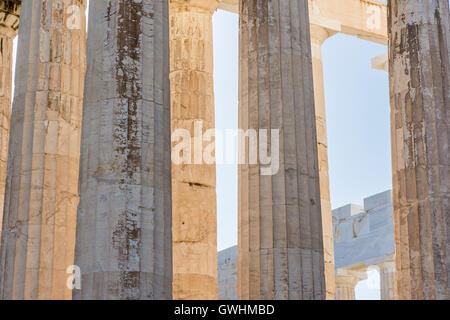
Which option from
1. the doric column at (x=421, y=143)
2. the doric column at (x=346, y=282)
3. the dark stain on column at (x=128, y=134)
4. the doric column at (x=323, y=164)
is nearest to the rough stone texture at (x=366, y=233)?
the doric column at (x=346, y=282)

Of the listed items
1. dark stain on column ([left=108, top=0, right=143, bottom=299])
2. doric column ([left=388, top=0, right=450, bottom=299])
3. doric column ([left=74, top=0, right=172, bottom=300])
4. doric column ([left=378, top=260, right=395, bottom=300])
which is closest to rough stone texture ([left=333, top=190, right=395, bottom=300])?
doric column ([left=378, top=260, right=395, bottom=300])

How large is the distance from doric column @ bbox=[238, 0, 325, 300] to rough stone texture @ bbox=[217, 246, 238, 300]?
40353mm

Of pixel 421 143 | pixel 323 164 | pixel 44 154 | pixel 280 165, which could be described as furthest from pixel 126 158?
pixel 323 164

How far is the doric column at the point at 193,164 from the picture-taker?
35594 mm

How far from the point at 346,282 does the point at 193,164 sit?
32224 millimetres

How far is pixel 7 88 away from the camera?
128ft

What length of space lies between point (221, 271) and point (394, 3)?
135ft

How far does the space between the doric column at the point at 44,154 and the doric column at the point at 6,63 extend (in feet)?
25.2

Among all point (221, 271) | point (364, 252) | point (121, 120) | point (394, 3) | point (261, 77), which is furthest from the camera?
point (221, 271)

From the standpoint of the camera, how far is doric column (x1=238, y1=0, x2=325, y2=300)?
2666 cm

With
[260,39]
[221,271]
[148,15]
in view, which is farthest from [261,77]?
[221,271]

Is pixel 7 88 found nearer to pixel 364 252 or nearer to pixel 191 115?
pixel 191 115

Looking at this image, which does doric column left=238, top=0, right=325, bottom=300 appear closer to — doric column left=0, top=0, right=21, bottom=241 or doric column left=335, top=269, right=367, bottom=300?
doric column left=0, top=0, right=21, bottom=241

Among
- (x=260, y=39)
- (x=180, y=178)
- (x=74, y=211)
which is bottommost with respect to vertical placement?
(x=74, y=211)
